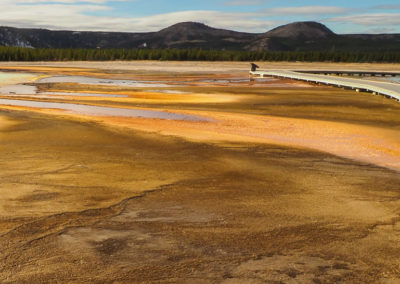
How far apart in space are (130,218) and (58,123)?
7.93 m

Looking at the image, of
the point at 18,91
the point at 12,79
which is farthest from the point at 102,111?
the point at 12,79

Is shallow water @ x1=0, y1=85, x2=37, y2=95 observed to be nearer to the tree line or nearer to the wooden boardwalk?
the wooden boardwalk

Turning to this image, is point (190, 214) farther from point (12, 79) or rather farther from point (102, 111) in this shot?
point (12, 79)

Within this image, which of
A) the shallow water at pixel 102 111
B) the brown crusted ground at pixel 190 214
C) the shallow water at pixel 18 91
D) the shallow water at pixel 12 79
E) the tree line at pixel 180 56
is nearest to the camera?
the brown crusted ground at pixel 190 214

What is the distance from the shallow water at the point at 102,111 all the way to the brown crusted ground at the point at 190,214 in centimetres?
456

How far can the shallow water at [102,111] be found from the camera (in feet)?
51.7

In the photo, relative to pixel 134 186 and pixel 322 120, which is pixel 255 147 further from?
pixel 322 120

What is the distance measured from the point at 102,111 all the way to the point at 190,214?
1096cm

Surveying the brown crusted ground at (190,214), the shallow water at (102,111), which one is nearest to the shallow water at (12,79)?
the shallow water at (102,111)

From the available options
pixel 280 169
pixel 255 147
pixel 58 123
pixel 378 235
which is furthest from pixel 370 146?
pixel 58 123

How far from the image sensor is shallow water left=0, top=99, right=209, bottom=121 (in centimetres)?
1575

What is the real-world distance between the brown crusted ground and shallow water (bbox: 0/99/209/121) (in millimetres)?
4556

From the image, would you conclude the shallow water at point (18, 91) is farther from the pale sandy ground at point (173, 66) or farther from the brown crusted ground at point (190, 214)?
the pale sandy ground at point (173, 66)

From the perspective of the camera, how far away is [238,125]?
14.2 metres
